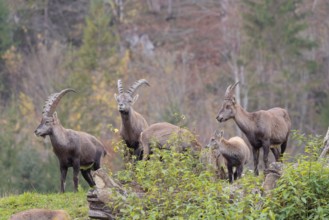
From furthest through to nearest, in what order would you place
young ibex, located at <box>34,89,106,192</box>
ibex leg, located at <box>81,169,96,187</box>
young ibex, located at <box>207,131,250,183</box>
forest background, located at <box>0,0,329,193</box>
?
forest background, located at <box>0,0,329,193</box>
ibex leg, located at <box>81,169,96,187</box>
young ibex, located at <box>34,89,106,192</box>
young ibex, located at <box>207,131,250,183</box>

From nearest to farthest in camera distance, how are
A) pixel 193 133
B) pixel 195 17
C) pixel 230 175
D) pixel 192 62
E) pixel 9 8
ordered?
pixel 193 133, pixel 230 175, pixel 9 8, pixel 192 62, pixel 195 17

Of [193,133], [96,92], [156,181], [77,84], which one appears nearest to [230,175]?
[193,133]

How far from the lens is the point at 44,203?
Answer: 17.1m

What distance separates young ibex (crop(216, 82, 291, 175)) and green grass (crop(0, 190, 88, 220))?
3.57m

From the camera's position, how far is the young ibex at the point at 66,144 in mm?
18828

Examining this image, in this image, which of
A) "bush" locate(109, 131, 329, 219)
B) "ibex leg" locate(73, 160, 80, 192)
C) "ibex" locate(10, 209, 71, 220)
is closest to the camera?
"bush" locate(109, 131, 329, 219)

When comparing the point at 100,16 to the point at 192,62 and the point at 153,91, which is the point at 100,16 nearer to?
the point at 153,91

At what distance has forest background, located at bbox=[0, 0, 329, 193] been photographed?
160 feet

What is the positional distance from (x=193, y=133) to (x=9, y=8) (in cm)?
4251

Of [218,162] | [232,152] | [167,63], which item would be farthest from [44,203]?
[167,63]

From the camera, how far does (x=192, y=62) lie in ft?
201

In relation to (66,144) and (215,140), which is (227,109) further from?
(66,144)

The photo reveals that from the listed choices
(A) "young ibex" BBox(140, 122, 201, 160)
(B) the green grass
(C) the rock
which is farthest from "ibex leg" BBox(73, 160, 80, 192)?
(C) the rock

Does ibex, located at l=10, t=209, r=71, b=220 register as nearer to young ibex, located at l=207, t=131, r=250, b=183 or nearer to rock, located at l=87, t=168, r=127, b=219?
rock, located at l=87, t=168, r=127, b=219
